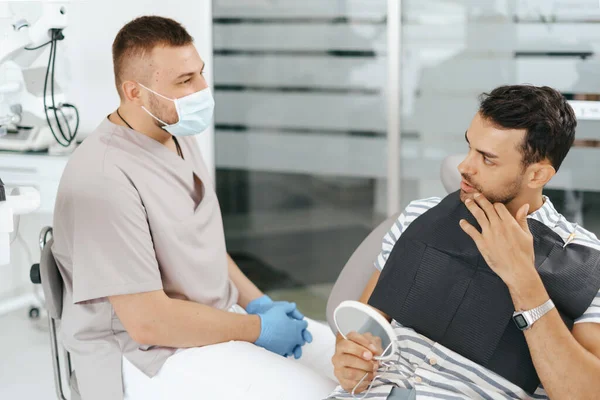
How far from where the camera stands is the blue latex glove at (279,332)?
1.87 metres

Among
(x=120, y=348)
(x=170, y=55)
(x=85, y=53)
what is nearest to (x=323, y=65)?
(x=85, y=53)

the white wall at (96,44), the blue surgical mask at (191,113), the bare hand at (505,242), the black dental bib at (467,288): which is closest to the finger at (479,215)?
the bare hand at (505,242)

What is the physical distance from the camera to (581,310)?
1.42 meters

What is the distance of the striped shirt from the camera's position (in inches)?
58.3

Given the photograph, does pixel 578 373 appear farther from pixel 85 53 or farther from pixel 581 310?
pixel 85 53

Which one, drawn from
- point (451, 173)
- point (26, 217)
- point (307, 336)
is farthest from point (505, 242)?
point (26, 217)

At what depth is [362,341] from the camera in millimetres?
1508

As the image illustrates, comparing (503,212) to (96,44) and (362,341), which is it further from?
(96,44)

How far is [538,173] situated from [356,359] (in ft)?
1.64

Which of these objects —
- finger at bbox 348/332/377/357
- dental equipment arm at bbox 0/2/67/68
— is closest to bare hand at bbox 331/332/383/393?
finger at bbox 348/332/377/357

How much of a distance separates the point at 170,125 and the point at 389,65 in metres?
1.34

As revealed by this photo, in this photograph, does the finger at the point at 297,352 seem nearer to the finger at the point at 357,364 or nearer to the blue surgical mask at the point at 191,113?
the finger at the point at 357,364

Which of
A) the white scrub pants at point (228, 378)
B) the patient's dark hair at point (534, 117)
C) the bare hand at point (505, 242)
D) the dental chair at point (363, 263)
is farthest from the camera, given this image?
the dental chair at point (363, 263)

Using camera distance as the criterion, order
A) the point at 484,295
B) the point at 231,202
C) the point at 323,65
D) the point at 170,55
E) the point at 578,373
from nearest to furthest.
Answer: the point at 578,373 < the point at 484,295 < the point at 170,55 < the point at 323,65 < the point at 231,202
